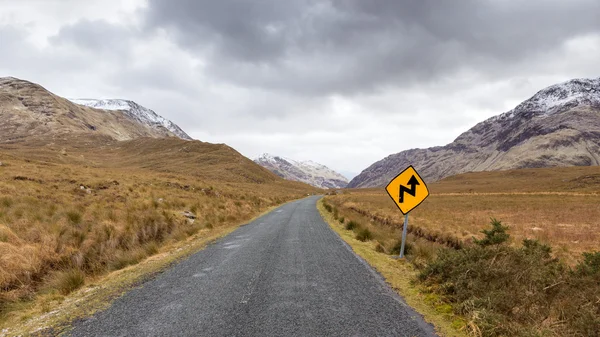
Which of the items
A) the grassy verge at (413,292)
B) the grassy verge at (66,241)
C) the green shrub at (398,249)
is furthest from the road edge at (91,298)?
the green shrub at (398,249)

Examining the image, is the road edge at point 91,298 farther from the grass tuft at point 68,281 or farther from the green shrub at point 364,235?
the green shrub at point 364,235

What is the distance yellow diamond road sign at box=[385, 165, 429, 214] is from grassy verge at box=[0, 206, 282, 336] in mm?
7551

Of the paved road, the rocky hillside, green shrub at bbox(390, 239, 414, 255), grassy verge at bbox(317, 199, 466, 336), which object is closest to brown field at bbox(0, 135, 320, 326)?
the paved road

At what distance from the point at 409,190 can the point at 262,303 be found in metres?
6.69

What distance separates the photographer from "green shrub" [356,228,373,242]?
566 inches

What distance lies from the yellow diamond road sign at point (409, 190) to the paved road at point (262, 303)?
2.67 meters

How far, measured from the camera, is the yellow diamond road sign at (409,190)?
10.4 metres

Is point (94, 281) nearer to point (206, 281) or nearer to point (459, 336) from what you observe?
point (206, 281)

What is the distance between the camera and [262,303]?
5836mm

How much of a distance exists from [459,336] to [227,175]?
99.9m

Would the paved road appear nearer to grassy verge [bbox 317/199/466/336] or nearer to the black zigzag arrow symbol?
grassy verge [bbox 317/199/466/336]

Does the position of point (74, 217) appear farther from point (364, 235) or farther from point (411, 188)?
point (411, 188)

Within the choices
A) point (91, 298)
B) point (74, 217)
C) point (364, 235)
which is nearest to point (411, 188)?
point (364, 235)

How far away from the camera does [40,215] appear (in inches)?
494
